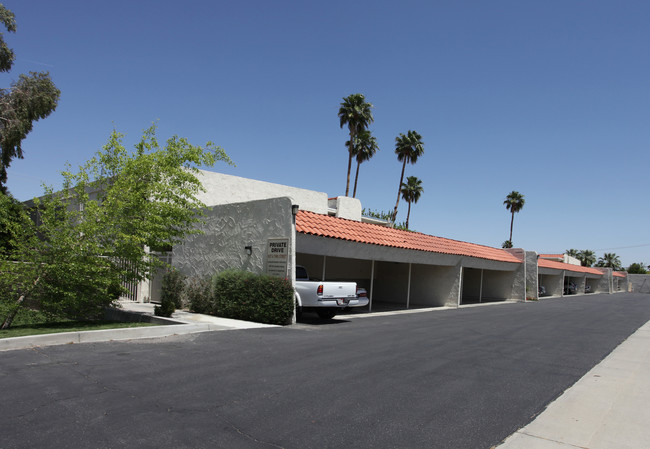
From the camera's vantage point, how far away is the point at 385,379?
7113mm

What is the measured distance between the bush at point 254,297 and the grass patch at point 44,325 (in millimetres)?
2821

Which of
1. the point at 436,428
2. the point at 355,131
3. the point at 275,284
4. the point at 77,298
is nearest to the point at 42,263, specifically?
the point at 77,298

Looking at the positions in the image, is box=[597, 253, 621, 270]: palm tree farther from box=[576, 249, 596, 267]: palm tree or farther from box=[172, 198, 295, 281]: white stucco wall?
box=[172, 198, 295, 281]: white stucco wall

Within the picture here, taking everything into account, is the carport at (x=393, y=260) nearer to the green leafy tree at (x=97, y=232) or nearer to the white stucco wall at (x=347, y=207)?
the green leafy tree at (x=97, y=232)

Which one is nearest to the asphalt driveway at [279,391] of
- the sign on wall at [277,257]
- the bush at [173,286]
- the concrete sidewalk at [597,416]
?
→ the concrete sidewalk at [597,416]

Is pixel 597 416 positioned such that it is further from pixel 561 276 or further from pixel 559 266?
pixel 561 276

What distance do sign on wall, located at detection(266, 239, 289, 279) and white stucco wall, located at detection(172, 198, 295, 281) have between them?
0.16m

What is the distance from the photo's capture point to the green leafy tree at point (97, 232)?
37.0 feet

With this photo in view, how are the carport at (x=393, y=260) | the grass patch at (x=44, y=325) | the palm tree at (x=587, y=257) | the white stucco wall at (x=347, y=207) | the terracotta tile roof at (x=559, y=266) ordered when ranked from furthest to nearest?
the palm tree at (x=587, y=257)
the terracotta tile roof at (x=559, y=266)
the white stucco wall at (x=347, y=207)
the carport at (x=393, y=260)
the grass patch at (x=44, y=325)

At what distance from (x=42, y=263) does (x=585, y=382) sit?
12159 millimetres

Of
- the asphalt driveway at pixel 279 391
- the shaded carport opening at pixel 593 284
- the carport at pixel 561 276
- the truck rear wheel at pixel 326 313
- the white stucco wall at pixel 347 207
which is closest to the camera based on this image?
the asphalt driveway at pixel 279 391

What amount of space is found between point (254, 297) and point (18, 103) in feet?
75.2

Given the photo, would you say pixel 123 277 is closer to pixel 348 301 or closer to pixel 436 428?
pixel 348 301

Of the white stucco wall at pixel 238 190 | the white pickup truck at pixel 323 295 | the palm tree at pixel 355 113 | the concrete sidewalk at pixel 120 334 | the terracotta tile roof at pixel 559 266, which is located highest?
the palm tree at pixel 355 113
